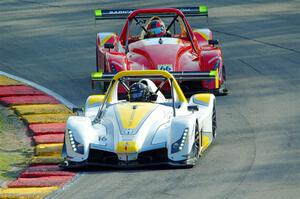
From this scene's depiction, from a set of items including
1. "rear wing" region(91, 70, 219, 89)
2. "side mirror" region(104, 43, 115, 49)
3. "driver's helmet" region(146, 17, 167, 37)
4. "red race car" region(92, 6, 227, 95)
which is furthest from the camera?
"driver's helmet" region(146, 17, 167, 37)

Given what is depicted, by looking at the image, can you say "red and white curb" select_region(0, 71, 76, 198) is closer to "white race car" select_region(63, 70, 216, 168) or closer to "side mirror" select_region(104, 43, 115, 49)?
"white race car" select_region(63, 70, 216, 168)

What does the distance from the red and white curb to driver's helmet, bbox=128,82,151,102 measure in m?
1.33

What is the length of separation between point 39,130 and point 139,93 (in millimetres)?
2075

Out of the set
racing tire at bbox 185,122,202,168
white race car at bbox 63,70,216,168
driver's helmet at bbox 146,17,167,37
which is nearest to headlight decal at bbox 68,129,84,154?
white race car at bbox 63,70,216,168

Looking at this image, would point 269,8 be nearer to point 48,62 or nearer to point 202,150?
point 48,62

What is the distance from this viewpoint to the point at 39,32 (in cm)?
2794

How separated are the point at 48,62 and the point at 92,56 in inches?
42.2

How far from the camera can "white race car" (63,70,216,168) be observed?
1492cm

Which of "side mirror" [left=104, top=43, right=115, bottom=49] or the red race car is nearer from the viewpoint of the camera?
the red race car

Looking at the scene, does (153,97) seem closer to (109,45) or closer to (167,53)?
(167,53)

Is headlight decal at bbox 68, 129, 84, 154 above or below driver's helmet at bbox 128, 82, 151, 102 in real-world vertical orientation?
below

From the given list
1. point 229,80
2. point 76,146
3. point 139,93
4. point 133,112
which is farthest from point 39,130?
point 229,80

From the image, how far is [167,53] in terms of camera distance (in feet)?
66.7

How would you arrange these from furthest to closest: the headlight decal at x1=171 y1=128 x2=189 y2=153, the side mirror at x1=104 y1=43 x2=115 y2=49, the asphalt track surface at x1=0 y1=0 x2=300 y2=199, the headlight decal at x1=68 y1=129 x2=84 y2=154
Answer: the side mirror at x1=104 y1=43 x2=115 y2=49 < the headlight decal at x1=68 y1=129 x2=84 y2=154 < the headlight decal at x1=171 y1=128 x2=189 y2=153 < the asphalt track surface at x1=0 y1=0 x2=300 y2=199
